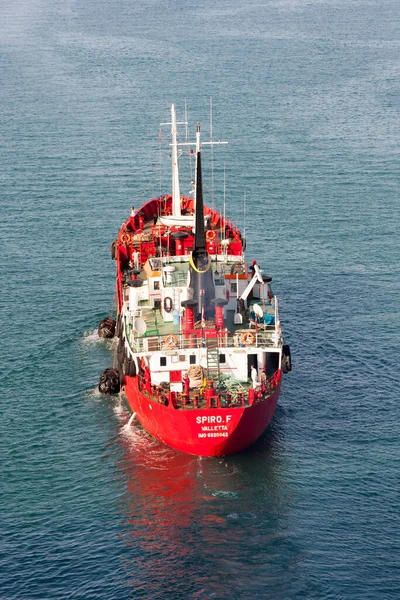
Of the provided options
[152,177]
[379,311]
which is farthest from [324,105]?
[379,311]

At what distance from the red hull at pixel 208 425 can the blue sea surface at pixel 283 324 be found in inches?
43.4

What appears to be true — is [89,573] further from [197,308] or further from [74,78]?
[74,78]

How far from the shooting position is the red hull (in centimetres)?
6328

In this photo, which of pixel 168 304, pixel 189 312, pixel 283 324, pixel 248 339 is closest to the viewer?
pixel 248 339

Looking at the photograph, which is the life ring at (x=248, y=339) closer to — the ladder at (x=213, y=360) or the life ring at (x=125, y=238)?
the ladder at (x=213, y=360)

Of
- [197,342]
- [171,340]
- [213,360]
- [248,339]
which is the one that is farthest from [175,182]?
[213,360]

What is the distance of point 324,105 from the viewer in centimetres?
15075

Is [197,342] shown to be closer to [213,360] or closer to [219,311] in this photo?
[213,360]

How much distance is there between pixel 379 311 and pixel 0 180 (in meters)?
53.1

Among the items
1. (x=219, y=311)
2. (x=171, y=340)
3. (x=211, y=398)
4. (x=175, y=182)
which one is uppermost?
(x=175, y=182)

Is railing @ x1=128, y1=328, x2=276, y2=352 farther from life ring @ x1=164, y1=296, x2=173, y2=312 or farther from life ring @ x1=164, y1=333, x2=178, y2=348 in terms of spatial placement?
life ring @ x1=164, y1=296, x2=173, y2=312

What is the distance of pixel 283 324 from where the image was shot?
86.6 metres

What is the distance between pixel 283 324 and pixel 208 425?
24443 mm

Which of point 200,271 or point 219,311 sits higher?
point 200,271
